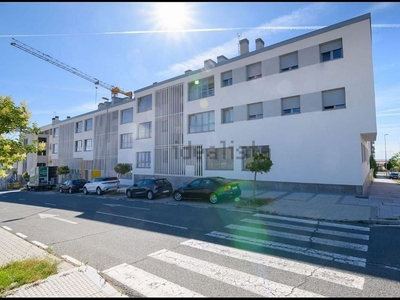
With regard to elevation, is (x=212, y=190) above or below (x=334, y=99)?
below

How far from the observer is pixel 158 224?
8195mm

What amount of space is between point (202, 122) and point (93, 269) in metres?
17.0

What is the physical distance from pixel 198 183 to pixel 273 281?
9389 mm

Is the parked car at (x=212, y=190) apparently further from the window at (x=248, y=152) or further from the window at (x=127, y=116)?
the window at (x=127, y=116)

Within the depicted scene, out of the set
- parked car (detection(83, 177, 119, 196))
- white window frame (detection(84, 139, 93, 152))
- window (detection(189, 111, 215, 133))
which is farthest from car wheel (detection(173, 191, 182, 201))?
white window frame (detection(84, 139, 93, 152))

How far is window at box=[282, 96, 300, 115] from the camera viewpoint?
15.5 m

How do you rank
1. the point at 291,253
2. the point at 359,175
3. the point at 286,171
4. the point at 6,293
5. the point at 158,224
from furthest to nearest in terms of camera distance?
the point at 286,171
the point at 359,175
the point at 158,224
the point at 291,253
the point at 6,293

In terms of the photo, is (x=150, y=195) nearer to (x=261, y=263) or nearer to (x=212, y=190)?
(x=212, y=190)

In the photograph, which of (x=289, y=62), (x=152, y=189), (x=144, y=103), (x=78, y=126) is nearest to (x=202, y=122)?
(x=152, y=189)

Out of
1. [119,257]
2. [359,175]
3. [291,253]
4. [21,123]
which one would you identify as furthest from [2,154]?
[359,175]

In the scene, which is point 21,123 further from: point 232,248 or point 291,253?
point 291,253

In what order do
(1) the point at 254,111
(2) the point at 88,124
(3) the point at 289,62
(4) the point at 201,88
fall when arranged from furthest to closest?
(2) the point at 88,124, (4) the point at 201,88, (1) the point at 254,111, (3) the point at 289,62

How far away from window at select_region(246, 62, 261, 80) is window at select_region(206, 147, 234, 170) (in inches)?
233

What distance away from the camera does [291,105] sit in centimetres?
1576
